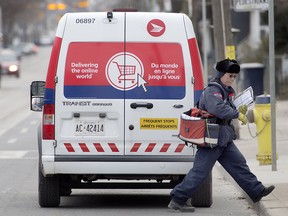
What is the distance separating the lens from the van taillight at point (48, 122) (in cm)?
1157

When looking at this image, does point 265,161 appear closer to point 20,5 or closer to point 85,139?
point 85,139

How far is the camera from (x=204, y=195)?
39.2ft

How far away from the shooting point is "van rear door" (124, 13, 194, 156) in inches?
456

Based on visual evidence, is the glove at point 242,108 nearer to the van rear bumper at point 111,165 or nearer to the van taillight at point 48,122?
the van rear bumper at point 111,165

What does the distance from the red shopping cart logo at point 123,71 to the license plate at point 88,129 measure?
49cm

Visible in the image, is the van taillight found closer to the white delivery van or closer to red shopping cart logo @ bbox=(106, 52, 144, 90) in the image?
the white delivery van

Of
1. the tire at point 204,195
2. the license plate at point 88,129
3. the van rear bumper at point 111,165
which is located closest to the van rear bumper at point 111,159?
the van rear bumper at point 111,165

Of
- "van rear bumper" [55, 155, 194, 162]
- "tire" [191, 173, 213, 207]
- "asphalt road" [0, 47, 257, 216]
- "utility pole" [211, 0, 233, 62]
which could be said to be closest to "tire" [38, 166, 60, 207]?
"asphalt road" [0, 47, 257, 216]

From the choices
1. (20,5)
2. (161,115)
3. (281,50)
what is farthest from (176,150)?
(20,5)

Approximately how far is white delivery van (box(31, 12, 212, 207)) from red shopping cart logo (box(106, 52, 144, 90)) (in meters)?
0.01

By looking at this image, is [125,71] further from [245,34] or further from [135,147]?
[245,34]

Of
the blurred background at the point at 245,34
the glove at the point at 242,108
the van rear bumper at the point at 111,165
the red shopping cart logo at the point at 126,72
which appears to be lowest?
the blurred background at the point at 245,34

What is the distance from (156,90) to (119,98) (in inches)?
16.6

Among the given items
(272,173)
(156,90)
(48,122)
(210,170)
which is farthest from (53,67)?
(272,173)
